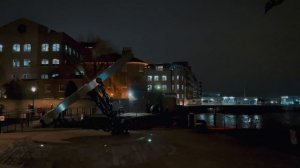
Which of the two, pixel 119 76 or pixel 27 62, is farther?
pixel 119 76

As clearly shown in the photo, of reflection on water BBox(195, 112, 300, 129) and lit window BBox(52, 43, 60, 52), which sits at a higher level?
lit window BBox(52, 43, 60, 52)

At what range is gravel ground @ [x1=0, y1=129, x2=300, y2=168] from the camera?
13.7m

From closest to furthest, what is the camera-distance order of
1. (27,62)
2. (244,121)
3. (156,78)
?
1. (27,62)
2. (244,121)
3. (156,78)

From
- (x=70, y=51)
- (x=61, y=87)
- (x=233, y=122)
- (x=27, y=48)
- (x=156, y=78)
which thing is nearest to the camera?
(x=61, y=87)

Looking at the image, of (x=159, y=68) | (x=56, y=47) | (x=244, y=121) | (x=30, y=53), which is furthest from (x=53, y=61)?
(x=159, y=68)

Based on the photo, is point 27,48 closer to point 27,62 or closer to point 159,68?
point 27,62

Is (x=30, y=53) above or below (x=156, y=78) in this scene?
above

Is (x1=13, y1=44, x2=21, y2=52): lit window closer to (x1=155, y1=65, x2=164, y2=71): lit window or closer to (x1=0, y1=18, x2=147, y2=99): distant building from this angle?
(x1=0, y1=18, x2=147, y2=99): distant building


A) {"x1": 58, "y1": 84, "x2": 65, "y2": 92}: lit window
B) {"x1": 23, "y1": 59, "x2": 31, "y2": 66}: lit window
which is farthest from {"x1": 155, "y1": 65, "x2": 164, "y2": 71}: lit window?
{"x1": 58, "y1": 84, "x2": 65, "y2": 92}: lit window

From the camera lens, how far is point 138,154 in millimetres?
15672

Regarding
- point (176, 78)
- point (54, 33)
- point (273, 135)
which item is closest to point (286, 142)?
point (273, 135)

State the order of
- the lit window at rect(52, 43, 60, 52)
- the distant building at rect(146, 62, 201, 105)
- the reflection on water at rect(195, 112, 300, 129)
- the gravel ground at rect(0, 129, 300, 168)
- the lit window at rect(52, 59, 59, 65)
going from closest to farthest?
the gravel ground at rect(0, 129, 300, 168) < the reflection on water at rect(195, 112, 300, 129) < the lit window at rect(52, 59, 59, 65) < the lit window at rect(52, 43, 60, 52) < the distant building at rect(146, 62, 201, 105)

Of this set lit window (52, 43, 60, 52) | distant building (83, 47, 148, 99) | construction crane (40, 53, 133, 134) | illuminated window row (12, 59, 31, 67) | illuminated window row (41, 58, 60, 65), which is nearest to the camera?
construction crane (40, 53, 133, 134)

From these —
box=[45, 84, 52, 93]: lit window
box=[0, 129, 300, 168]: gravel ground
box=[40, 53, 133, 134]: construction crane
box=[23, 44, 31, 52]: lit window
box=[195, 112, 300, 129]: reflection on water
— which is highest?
box=[23, 44, 31, 52]: lit window
